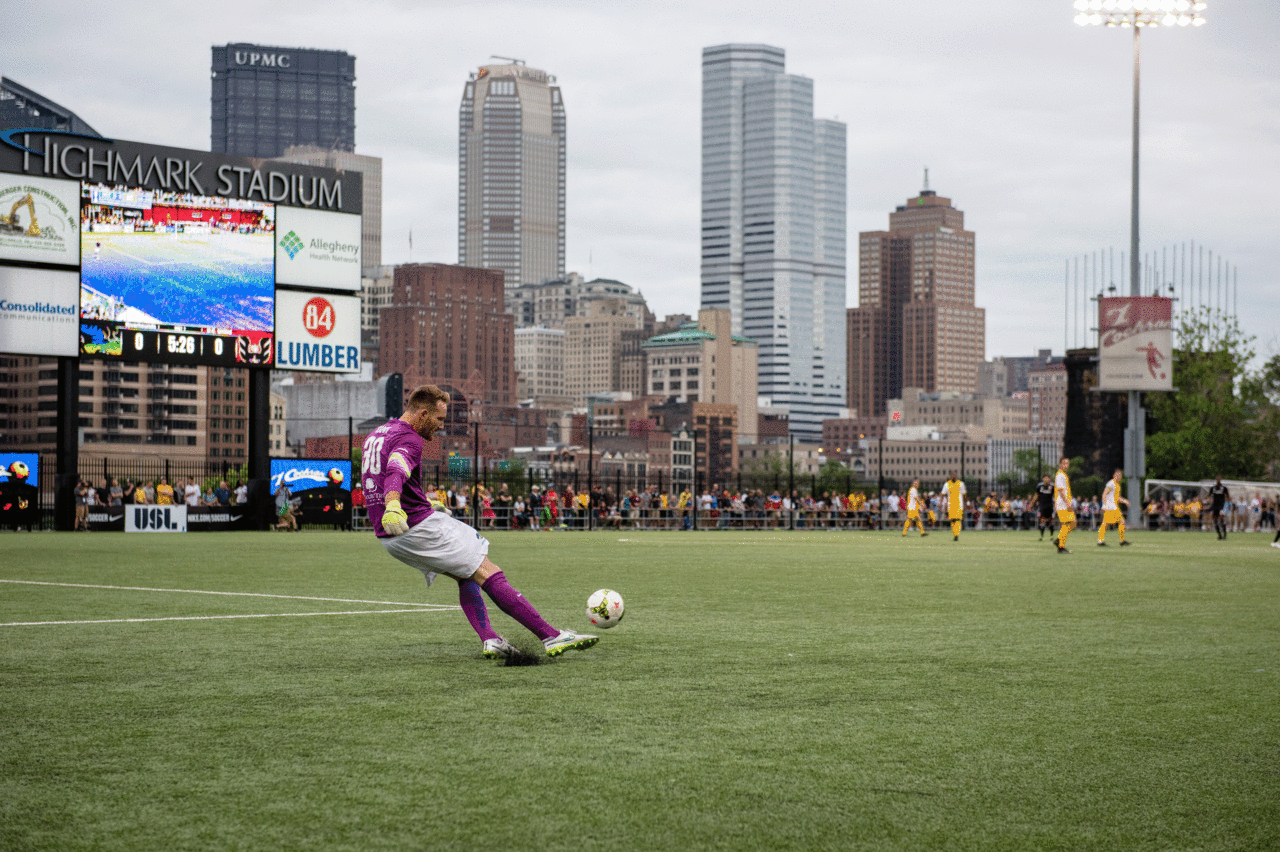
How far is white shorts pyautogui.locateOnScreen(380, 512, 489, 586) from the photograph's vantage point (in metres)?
8.35

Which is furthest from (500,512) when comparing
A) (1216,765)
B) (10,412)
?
(10,412)

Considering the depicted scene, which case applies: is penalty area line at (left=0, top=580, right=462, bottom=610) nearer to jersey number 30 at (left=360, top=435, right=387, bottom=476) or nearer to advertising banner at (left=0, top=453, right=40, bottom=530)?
jersey number 30 at (left=360, top=435, right=387, bottom=476)

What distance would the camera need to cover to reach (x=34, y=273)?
32344mm

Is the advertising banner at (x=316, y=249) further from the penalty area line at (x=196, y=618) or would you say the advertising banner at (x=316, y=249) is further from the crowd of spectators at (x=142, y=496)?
the penalty area line at (x=196, y=618)

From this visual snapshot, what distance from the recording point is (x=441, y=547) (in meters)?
8.38

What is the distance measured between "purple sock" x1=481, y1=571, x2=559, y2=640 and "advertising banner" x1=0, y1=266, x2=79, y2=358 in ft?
90.4

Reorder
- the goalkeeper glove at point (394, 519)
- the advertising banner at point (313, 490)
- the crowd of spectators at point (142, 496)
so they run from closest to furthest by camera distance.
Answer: the goalkeeper glove at point (394, 519) → the crowd of spectators at point (142, 496) → the advertising banner at point (313, 490)

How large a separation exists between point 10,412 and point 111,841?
162583mm

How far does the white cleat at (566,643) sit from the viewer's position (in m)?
8.49

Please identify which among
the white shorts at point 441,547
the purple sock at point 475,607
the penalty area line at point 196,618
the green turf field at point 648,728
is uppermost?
the white shorts at point 441,547

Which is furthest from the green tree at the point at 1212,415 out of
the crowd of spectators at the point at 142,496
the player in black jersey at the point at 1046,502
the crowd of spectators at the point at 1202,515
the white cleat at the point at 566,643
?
the white cleat at the point at 566,643

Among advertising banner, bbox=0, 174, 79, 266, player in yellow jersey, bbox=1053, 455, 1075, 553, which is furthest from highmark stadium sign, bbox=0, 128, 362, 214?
player in yellow jersey, bbox=1053, 455, 1075, 553

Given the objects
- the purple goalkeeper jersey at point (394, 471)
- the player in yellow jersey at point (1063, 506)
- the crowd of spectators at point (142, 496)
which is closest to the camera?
the purple goalkeeper jersey at point (394, 471)

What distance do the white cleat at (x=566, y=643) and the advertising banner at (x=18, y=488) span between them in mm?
29761
